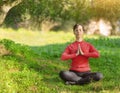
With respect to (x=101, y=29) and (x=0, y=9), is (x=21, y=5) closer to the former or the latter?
(x=0, y=9)

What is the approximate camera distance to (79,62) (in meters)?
11.4

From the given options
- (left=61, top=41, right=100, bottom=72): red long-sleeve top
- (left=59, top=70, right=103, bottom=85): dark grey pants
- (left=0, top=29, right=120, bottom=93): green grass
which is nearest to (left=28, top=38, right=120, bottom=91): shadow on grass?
(left=0, top=29, right=120, bottom=93): green grass

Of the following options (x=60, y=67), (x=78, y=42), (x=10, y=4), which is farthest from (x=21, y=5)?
(x=78, y=42)

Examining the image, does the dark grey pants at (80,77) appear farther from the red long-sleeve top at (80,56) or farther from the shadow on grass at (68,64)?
the shadow on grass at (68,64)

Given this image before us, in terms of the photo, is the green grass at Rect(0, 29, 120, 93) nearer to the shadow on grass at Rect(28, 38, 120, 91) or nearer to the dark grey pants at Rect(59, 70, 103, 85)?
the shadow on grass at Rect(28, 38, 120, 91)

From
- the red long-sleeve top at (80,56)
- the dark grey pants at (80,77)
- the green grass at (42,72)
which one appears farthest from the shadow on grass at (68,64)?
the red long-sleeve top at (80,56)

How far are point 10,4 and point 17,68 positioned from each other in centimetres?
223

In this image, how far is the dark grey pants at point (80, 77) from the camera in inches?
443

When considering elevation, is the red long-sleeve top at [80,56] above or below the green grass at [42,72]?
above

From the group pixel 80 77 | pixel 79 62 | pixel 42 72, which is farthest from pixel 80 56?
pixel 42 72

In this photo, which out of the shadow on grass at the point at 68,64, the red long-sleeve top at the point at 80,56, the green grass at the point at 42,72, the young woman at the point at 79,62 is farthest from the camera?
the shadow on grass at the point at 68,64

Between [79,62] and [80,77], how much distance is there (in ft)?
1.20

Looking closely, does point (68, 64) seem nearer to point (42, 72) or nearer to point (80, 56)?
point (42, 72)

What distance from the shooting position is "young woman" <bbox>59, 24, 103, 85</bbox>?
11250 mm
